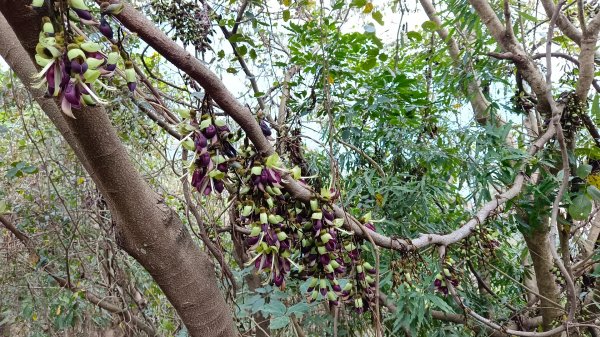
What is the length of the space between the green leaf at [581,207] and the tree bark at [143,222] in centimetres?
119

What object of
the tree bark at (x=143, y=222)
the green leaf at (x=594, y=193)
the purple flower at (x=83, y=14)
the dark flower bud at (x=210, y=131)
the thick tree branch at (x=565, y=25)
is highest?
the thick tree branch at (x=565, y=25)

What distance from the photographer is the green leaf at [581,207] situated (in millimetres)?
1400

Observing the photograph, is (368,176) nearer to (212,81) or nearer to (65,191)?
(212,81)

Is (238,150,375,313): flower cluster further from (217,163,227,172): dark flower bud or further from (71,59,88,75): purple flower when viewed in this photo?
(71,59,88,75): purple flower

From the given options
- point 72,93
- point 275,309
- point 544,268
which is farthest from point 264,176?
point 544,268

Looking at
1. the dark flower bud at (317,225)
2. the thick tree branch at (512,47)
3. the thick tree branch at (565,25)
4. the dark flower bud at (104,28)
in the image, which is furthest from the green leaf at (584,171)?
the dark flower bud at (104,28)

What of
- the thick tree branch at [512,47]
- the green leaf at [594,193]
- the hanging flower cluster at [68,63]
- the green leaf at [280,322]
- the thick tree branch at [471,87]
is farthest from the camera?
the thick tree branch at [471,87]

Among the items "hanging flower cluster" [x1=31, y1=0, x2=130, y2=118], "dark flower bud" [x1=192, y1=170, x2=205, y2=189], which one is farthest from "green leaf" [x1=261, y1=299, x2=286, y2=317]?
A: "hanging flower cluster" [x1=31, y1=0, x2=130, y2=118]

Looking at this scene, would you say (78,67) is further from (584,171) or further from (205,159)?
(584,171)

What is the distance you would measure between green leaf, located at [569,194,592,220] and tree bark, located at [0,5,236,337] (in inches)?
46.9

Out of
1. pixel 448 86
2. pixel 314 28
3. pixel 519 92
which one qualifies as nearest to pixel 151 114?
pixel 314 28

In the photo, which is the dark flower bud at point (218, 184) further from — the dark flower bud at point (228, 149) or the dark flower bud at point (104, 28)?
the dark flower bud at point (104, 28)

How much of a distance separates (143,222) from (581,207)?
1351mm

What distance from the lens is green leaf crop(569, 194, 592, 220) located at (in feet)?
4.59
